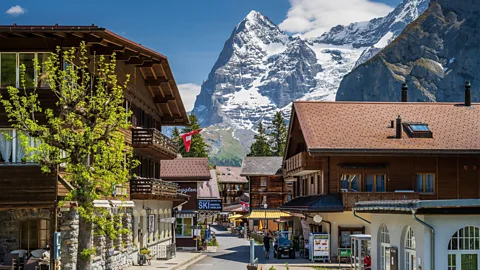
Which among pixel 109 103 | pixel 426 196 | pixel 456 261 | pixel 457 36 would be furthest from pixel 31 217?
pixel 457 36

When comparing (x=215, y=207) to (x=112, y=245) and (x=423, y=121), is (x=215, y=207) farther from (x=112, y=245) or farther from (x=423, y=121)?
(x=112, y=245)

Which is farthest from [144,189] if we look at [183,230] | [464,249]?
[183,230]

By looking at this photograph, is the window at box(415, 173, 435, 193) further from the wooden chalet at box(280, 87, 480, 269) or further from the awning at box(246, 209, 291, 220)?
the awning at box(246, 209, 291, 220)

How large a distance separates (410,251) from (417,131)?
27.6 meters

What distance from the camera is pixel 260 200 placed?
10194 cm

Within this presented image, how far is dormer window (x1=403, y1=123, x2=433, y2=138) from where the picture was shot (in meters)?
51.7

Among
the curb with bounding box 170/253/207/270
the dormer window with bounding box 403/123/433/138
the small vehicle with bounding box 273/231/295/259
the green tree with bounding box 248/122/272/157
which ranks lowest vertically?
the curb with bounding box 170/253/207/270

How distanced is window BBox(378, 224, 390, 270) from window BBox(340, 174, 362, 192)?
67.5 ft

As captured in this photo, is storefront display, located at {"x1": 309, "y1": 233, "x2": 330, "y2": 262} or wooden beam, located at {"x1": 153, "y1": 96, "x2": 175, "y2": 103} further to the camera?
wooden beam, located at {"x1": 153, "y1": 96, "x2": 175, "y2": 103}

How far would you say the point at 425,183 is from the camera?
51.1 m

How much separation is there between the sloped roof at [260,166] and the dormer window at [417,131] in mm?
47846

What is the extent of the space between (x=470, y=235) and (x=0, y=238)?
18797mm

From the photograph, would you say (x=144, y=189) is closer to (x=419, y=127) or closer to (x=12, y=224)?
(x=12, y=224)

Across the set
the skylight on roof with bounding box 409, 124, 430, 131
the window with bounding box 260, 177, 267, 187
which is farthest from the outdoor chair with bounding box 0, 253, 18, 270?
the window with bounding box 260, 177, 267, 187
